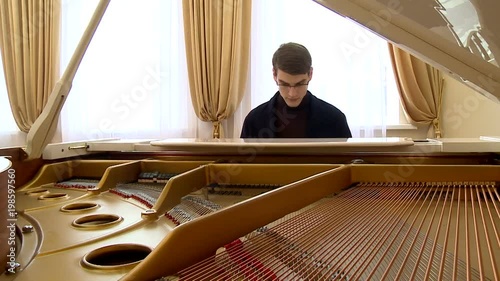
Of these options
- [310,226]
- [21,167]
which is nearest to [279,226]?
[310,226]

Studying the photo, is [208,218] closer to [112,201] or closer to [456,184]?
[112,201]

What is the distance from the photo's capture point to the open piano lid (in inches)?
38.2

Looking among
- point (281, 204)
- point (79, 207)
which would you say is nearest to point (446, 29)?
point (281, 204)

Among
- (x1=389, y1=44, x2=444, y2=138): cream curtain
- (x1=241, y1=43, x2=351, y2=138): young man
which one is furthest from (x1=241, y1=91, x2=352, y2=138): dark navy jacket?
(x1=389, y1=44, x2=444, y2=138): cream curtain

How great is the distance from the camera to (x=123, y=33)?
11.9 feet

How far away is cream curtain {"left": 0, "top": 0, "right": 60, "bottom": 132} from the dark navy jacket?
1.90 m

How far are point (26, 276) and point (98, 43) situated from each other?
323cm

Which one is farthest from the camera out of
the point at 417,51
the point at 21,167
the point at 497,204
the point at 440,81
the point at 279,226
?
the point at 440,81

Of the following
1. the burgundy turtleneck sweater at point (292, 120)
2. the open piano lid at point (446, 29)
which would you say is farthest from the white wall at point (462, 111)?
the open piano lid at point (446, 29)

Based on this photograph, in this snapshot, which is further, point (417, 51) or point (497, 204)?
point (497, 204)

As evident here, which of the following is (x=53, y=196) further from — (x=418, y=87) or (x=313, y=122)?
(x=418, y=87)

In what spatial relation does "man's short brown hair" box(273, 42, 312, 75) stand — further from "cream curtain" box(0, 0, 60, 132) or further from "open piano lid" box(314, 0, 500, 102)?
"cream curtain" box(0, 0, 60, 132)

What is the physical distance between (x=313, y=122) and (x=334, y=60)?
857 millimetres

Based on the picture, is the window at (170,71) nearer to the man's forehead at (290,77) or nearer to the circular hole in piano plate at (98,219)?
the man's forehead at (290,77)
